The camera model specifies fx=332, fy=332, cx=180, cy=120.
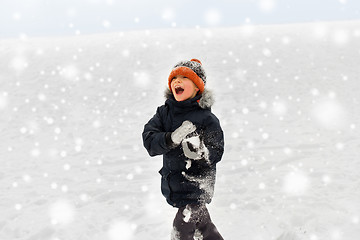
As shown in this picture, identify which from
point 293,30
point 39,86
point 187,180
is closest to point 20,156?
point 39,86

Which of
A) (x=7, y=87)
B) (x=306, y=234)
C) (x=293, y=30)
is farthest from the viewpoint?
(x=293, y=30)

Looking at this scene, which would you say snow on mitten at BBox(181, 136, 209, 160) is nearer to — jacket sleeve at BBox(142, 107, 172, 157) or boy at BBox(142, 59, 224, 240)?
boy at BBox(142, 59, 224, 240)

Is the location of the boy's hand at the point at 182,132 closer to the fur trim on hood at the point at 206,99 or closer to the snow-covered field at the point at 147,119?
the fur trim on hood at the point at 206,99

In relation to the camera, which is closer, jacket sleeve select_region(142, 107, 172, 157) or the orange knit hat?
jacket sleeve select_region(142, 107, 172, 157)

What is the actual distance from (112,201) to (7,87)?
763cm

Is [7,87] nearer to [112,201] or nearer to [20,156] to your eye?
[20,156]

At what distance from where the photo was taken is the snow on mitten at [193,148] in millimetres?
2228

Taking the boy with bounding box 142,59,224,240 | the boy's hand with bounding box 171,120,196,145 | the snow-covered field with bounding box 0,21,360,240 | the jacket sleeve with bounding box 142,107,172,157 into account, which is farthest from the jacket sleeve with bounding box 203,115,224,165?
the snow-covered field with bounding box 0,21,360,240

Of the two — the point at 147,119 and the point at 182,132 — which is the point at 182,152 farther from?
the point at 147,119

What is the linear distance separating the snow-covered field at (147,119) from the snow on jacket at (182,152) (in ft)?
4.67

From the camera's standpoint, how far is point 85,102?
959cm

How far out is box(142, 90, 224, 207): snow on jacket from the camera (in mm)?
2338

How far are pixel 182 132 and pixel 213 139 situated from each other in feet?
0.89

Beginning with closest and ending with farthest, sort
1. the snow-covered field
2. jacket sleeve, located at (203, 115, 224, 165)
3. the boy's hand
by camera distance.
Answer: the boy's hand < jacket sleeve, located at (203, 115, 224, 165) < the snow-covered field
